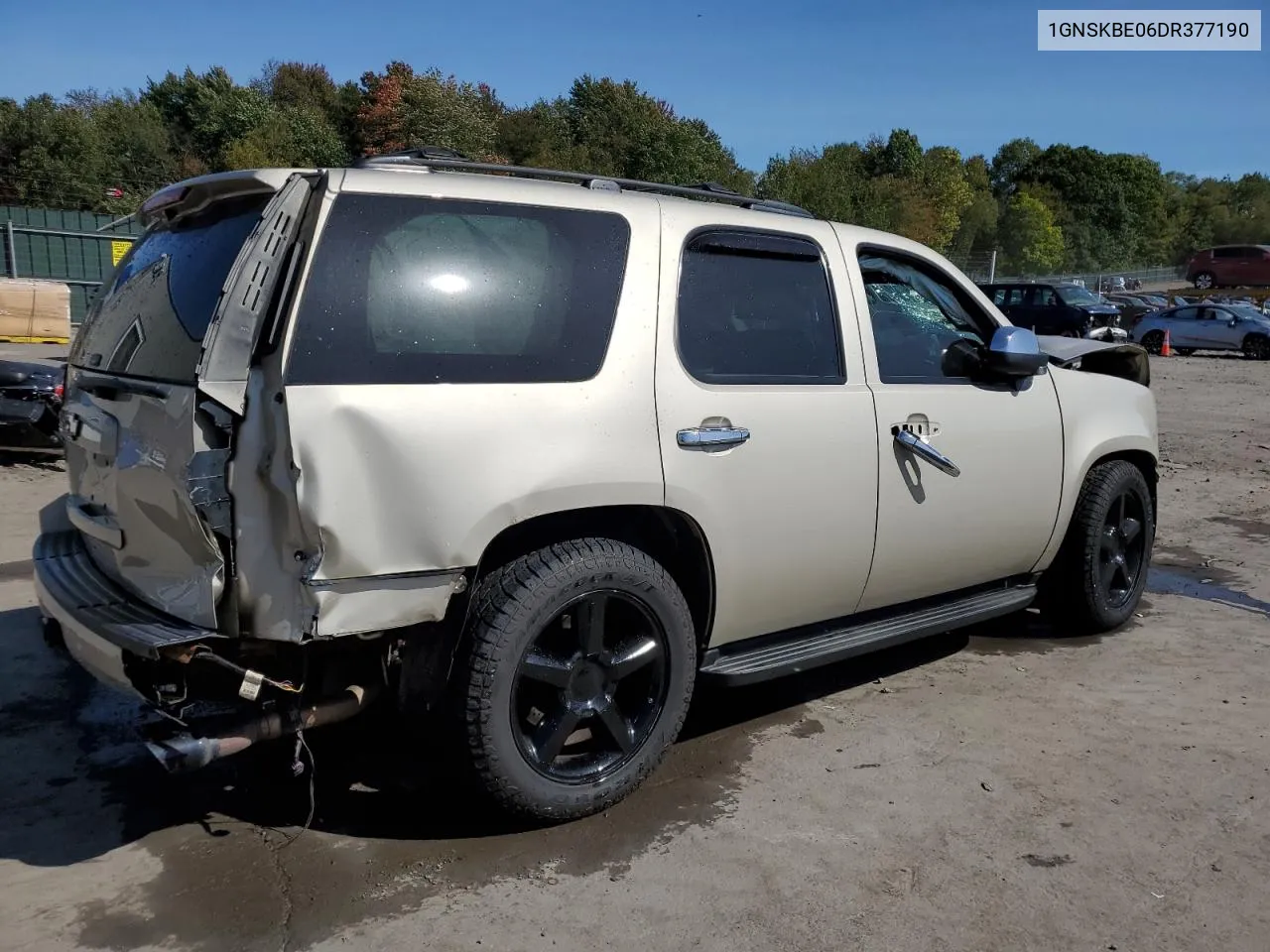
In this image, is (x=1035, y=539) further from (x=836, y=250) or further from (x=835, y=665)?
(x=836, y=250)

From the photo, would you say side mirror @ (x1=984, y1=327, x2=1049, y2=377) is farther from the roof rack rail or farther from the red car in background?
the red car in background

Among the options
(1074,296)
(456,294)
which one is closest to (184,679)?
(456,294)

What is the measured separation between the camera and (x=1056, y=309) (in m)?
26.0

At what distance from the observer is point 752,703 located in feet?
14.2

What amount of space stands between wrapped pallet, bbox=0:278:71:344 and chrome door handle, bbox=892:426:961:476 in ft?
53.9

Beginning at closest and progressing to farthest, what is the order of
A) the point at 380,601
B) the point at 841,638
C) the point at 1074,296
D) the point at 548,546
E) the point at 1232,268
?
the point at 380,601, the point at 548,546, the point at 841,638, the point at 1074,296, the point at 1232,268

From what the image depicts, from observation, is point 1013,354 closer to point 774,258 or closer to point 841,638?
point 774,258

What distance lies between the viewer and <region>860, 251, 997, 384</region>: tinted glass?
13.4 feet

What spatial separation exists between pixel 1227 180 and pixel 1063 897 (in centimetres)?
14049

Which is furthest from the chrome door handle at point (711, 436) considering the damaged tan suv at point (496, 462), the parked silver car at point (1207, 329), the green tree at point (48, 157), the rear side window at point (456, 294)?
the green tree at point (48, 157)

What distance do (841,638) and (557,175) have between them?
1988 mm

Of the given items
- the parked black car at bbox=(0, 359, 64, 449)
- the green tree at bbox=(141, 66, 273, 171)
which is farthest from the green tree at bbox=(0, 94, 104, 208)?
the parked black car at bbox=(0, 359, 64, 449)

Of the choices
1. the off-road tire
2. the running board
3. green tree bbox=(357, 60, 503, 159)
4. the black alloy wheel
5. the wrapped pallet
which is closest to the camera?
the running board

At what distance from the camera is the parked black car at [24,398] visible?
8117 millimetres
